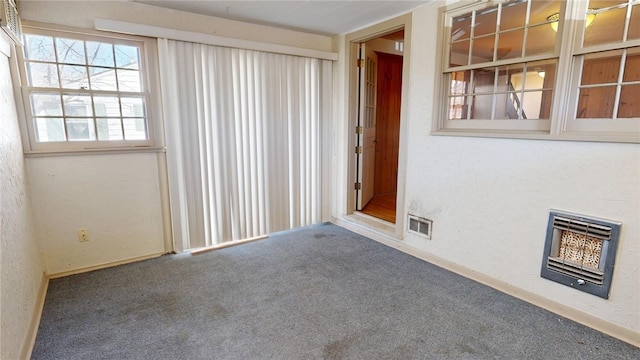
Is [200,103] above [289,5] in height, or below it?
below

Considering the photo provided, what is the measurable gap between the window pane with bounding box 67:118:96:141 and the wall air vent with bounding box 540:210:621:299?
3692mm

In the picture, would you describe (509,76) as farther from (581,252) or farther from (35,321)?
(35,321)

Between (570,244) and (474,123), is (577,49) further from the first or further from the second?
(570,244)

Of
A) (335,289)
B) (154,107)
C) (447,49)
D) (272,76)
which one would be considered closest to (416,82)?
(447,49)

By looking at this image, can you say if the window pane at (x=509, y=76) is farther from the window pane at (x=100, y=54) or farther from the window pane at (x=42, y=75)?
the window pane at (x=42, y=75)

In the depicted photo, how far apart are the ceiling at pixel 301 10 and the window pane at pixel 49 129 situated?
1234mm

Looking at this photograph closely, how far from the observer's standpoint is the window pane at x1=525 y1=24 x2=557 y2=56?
2.27 metres

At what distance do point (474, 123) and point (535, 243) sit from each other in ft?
3.42

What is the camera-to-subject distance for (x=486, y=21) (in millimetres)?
2635

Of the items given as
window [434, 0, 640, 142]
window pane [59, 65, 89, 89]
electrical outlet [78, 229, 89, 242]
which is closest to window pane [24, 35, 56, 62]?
window pane [59, 65, 89, 89]

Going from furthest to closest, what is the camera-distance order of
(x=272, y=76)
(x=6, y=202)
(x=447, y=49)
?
(x=272, y=76) → (x=447, y=49) → (x=6, y=202)

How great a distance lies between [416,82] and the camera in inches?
121

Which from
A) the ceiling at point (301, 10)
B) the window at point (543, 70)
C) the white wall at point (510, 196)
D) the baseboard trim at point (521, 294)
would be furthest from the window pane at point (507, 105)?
the baseboard trim at point (521, 294)

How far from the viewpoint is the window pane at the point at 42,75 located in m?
2.55
